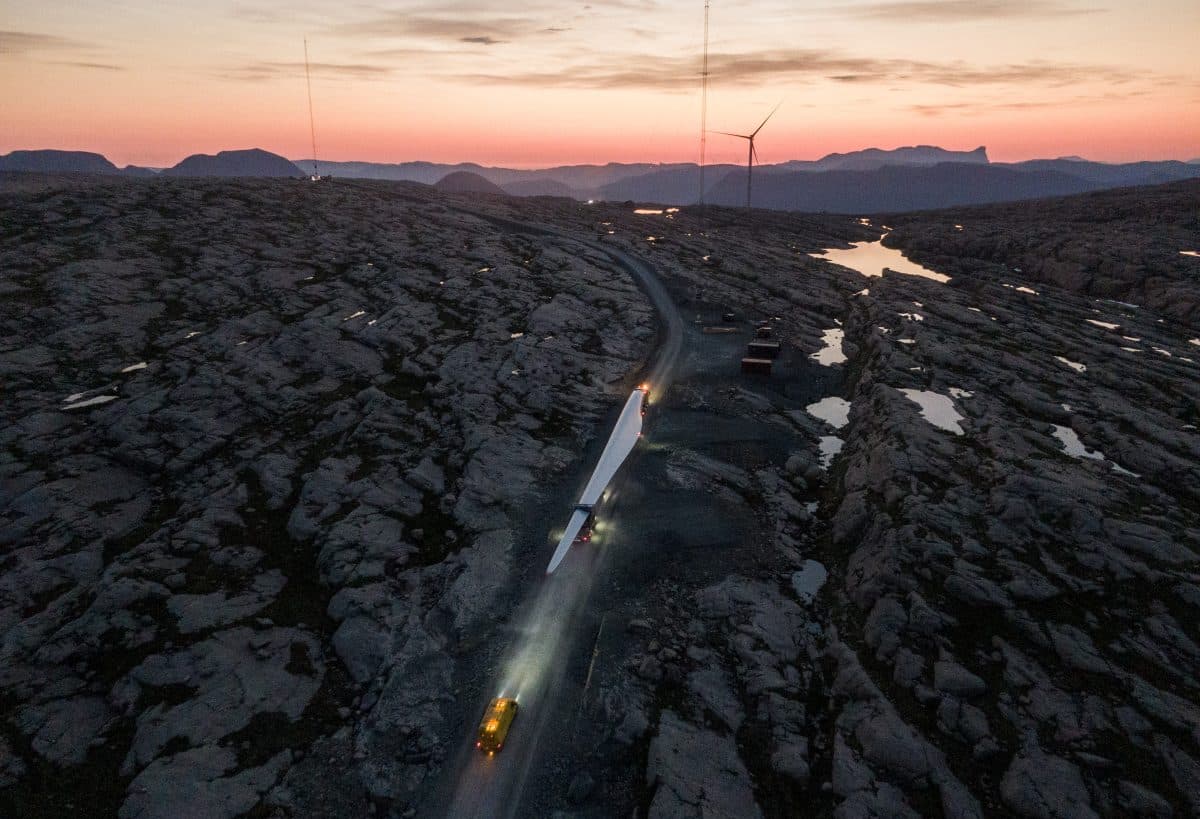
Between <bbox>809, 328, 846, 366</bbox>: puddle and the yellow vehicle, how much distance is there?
59.0m

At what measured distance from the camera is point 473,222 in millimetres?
125562

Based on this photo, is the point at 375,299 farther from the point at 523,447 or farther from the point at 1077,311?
the point at 1077,311

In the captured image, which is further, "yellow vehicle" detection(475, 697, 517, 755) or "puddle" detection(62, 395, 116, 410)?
"puddle" detection(62, 395, 116, 410)

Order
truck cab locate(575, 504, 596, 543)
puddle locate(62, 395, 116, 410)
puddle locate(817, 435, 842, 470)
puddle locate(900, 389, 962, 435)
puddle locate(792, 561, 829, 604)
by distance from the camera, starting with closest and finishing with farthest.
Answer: puddle locate(792, 561, 829, 604) < truck cab locate(575, 504, 596, 543) < puddle locate(900, 389, 962, 435) < puddle locate(817, 435, 842, 470) < puddle locate(62, 395, 116, 410)

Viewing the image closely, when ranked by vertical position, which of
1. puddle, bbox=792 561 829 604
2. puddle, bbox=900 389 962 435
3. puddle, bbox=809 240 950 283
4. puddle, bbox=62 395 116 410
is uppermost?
puddle, bbox=809 240 950 283

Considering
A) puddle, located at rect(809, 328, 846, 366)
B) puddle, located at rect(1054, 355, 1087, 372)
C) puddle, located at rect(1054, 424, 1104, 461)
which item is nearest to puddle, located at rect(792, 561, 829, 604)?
puddle, located at rect(1054, 424, 1104, 461)

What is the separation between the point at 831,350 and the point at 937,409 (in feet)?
83.7

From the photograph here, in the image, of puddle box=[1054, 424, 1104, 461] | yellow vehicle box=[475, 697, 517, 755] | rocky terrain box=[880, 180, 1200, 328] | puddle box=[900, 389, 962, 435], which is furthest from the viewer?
rocky terrain box=[880, 180, 1200, 328]

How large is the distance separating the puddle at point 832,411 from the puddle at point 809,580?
21967 mm

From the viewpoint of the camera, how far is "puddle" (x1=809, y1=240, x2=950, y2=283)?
121 meters

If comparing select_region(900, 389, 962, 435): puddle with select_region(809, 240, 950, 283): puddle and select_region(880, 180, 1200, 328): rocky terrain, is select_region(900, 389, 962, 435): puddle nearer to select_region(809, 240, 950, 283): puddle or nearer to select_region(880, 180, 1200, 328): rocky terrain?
select_region(880, 180, 1200, 328): rocky terrain

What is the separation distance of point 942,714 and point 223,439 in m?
56.2

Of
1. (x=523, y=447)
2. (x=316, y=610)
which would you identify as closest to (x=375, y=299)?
(x=523, y=447)

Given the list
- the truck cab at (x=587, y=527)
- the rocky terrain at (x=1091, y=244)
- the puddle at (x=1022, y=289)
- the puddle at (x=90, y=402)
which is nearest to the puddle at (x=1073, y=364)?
the rocky terrain at (x=1091, y=244)
